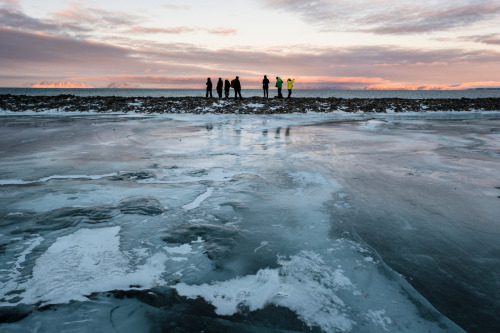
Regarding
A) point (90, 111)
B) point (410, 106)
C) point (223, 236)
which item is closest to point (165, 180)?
point (223, 236)

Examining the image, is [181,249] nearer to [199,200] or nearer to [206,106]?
[199,200]

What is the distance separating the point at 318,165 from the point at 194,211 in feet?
10.0

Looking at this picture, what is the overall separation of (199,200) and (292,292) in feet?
7.03

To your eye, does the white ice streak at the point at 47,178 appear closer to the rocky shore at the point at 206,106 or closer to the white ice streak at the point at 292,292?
the white ice streak at the point at 292,292

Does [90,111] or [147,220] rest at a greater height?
[90,111]

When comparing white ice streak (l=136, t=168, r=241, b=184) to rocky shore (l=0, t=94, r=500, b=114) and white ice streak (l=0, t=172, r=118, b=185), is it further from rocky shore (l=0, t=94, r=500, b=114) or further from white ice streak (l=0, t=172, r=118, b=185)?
rocky shore (l=0, t=94, r=500, b=114)

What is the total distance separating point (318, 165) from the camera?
6.12 meters

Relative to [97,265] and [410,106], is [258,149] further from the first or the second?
[410,106]

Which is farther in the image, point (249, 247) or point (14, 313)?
point (249, 247)

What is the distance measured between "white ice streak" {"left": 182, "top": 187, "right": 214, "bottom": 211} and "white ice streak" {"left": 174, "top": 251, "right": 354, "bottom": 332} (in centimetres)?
158

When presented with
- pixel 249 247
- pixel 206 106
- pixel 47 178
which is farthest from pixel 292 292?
pixel 206 106

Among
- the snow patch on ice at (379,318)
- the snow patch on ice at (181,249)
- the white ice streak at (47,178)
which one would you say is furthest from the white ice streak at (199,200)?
the snow patch on ice at (379,318)

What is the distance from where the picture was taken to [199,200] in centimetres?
421

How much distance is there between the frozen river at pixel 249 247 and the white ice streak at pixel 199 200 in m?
0.01
